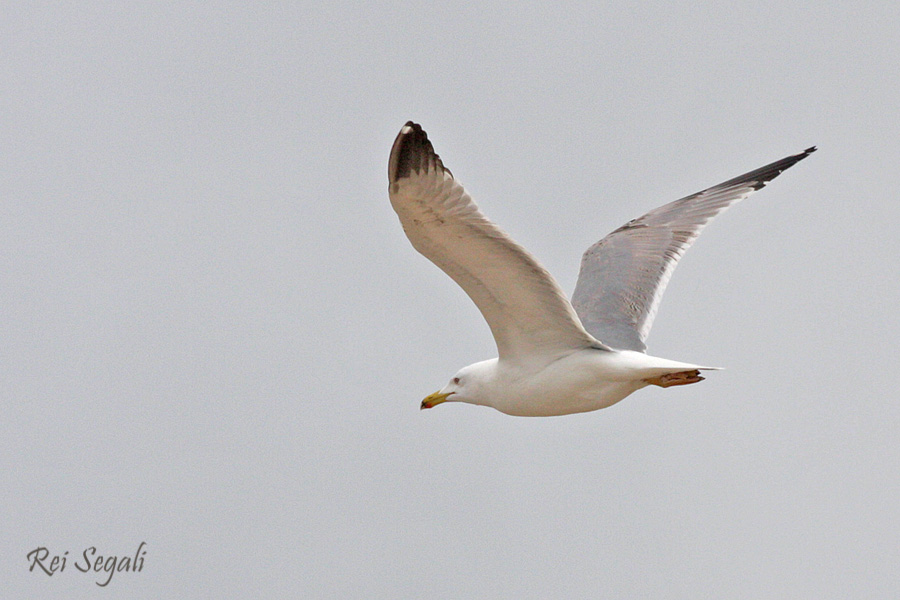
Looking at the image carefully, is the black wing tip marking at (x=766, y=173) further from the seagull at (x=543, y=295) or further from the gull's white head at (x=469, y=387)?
the gull's white head at (x=469, y=387)

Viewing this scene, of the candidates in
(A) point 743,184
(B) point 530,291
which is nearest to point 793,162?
(A) point 743,184

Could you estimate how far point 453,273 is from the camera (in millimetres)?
8531

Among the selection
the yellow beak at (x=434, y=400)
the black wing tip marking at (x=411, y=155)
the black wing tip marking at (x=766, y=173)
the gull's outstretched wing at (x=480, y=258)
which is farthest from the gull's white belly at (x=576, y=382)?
the black wing tip marking at (x=766, y=173)

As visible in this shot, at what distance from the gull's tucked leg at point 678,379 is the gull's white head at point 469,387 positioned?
3.94ft

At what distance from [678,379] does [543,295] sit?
136 centimetres

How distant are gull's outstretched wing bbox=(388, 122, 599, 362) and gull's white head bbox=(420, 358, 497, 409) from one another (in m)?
0.28

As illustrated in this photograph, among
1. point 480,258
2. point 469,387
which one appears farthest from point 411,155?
point 469,387

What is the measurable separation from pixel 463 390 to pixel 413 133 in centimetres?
293

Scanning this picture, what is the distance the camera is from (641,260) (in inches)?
449

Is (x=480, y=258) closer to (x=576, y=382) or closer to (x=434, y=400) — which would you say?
(x=576, y=382)

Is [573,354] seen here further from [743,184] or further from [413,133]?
[743,184]

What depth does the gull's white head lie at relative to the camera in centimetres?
982

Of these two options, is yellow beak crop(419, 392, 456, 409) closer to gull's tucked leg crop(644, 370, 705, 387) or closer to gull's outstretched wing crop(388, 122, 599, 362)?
gull's outstretched wing crop(388, 122, 599, 362)

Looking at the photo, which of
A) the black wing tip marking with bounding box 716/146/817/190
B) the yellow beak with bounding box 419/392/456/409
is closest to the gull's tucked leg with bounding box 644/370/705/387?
the yellow beak with bounding box 419/392/456/409
